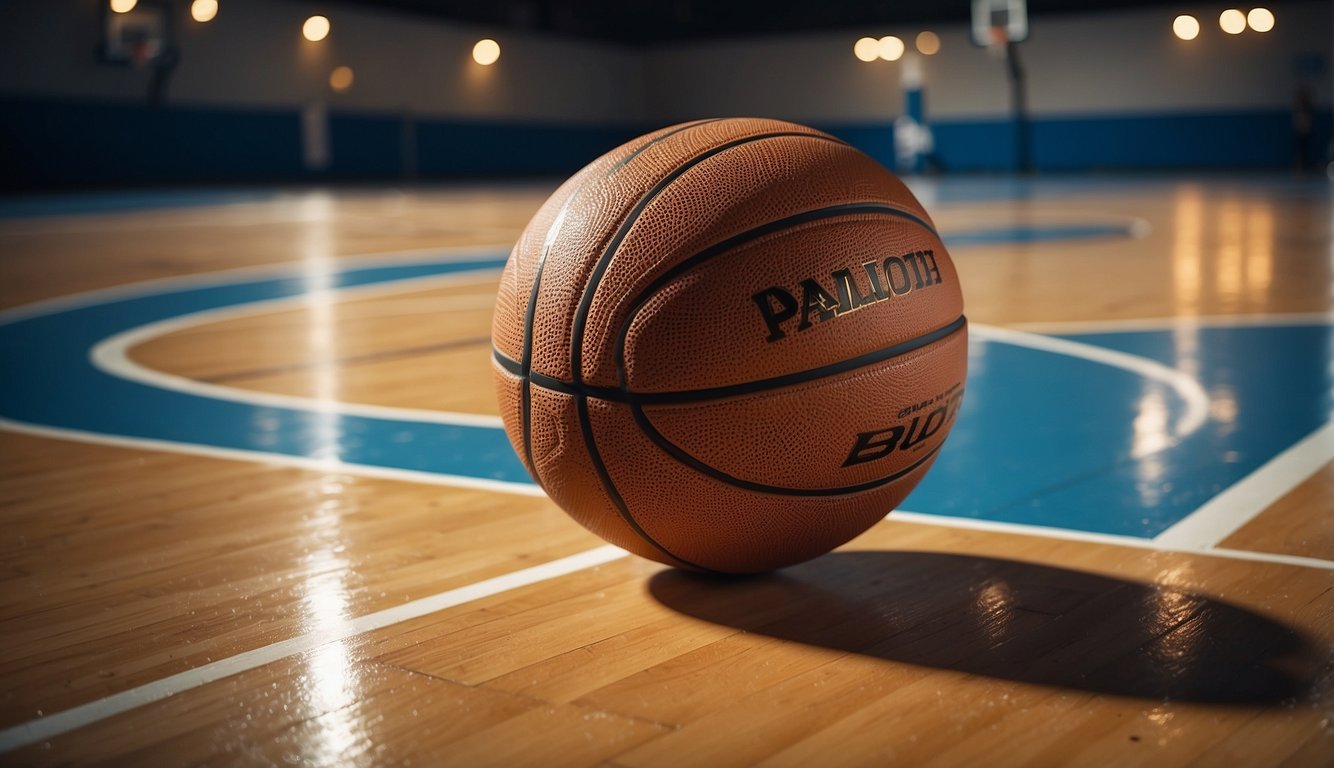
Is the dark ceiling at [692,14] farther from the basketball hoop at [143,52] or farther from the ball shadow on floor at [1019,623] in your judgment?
the ball shadow on floor at [1019,623]

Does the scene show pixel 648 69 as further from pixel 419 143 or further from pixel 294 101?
pixel 294 101

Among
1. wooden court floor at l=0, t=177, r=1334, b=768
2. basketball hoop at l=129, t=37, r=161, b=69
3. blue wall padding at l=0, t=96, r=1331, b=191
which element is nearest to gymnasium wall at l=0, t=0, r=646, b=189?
blue wall padding at l=0, t=96, r=1331, b=191

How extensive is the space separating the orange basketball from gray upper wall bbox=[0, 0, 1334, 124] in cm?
1942

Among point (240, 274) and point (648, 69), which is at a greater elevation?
point (648, 69)

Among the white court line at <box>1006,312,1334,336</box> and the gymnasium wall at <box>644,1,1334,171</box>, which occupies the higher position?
the gymnasium wall at <box>644,1,1334,171</box>

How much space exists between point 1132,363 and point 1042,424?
110cm

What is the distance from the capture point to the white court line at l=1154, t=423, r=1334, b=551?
2.64 m

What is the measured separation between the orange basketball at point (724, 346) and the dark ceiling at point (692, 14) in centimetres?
2341

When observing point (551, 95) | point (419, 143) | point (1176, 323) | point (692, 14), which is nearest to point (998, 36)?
point (692, 14)

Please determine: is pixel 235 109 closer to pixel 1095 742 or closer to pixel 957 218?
pixel 957 218

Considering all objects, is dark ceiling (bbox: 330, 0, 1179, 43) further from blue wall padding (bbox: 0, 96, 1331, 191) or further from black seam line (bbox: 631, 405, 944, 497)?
black seam line (bbox: 631, 405, 944, 497)

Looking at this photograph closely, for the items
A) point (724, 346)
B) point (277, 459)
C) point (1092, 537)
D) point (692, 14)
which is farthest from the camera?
point (692, 14)

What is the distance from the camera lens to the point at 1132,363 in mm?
4656

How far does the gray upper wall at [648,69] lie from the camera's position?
2078 centimetres
